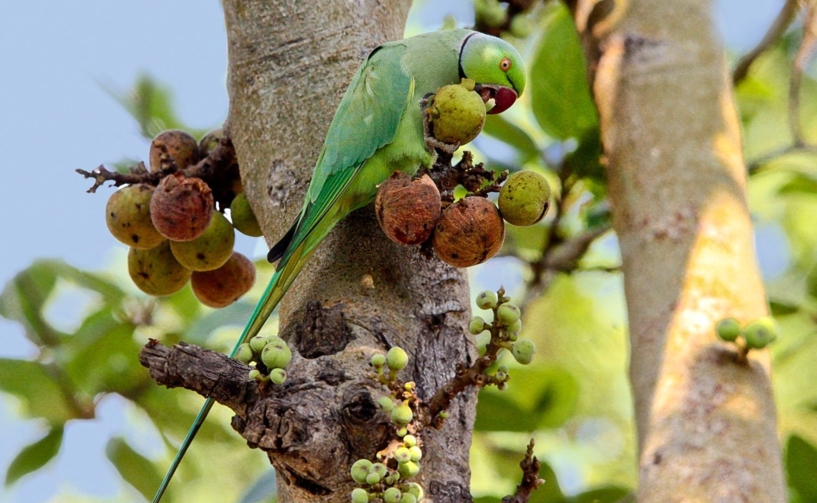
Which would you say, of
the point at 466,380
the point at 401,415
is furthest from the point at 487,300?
the point at 401,415

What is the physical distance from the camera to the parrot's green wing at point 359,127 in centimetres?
196

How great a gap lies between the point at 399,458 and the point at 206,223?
0.95 metres

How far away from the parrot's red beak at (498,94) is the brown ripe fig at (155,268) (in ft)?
3.31

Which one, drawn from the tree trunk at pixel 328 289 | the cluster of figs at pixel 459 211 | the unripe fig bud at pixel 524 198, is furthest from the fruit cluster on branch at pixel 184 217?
the unripe fig bud at pixel 524 198

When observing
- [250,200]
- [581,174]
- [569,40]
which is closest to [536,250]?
[581,174]

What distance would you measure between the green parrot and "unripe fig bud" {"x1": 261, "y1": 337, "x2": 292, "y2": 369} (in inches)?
11.2

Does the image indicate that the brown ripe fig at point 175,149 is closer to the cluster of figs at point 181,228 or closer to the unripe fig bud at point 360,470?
the cluster of figs at point 181,228

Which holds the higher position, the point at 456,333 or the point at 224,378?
the point at 456,333

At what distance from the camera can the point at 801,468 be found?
2371mm

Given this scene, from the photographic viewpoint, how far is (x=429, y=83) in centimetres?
237

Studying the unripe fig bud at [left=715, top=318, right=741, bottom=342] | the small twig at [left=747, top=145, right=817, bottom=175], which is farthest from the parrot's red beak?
the small twig at [left=747, top=145, right=817, bottom=175]

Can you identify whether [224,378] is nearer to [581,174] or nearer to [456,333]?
[456,333]

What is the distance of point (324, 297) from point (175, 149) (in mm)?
831

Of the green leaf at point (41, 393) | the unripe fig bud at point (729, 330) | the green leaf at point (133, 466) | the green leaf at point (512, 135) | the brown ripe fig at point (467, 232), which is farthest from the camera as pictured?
the green leaf at point (512, 135)
